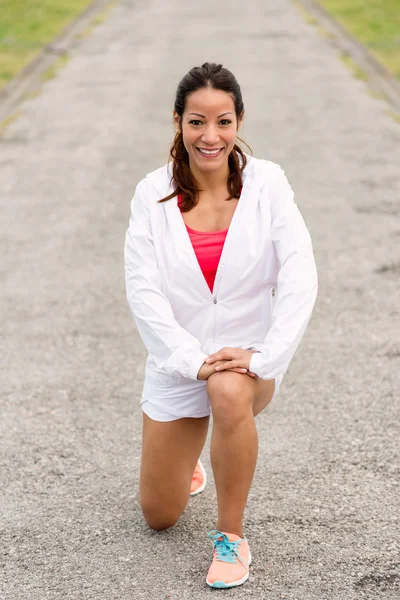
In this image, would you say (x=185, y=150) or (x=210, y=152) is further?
(x=185, y=150)

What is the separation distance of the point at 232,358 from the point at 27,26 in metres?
19.0

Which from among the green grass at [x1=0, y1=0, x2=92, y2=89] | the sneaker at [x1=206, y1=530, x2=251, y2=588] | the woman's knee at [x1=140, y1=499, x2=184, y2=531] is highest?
the sneaker at [x1=206, y1=530, x2=251, y2=588]

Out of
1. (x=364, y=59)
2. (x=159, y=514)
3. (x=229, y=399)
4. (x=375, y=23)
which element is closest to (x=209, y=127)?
(x=229, y=399)

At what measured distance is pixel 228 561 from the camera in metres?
3.51

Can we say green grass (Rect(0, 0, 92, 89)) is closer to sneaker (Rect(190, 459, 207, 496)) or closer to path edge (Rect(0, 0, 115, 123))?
path edge (Rect(0, 0, 115, 123))

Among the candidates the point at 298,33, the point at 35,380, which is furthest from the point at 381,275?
the point at 298,33

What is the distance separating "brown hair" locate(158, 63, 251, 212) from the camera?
3.65 meters

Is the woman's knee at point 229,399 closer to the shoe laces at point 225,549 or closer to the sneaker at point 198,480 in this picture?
the shoe laces at point 225,549

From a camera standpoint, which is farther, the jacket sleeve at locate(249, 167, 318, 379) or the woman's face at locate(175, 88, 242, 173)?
the woman's face at locate(175, 88, 242, 173)

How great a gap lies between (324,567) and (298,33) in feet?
59.9

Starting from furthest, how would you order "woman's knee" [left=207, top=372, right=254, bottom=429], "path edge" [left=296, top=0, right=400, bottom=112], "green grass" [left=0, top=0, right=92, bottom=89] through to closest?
1. "green grass" [left=0, top=0, right=92, bottom=89]
2. "path edge" [left=296, top=0, right=400, bottom=112]
3. "woman's knee" [left=207, top=372, right=254, bottom=429]

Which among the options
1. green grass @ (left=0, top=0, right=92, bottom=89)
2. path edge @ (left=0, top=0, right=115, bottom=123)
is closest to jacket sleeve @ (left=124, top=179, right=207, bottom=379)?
path edge @ (left=0, top=0, right=115, bottom=123)

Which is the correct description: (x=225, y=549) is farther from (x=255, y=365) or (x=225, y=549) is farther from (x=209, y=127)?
(x=209, y=127)

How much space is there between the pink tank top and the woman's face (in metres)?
0.26
